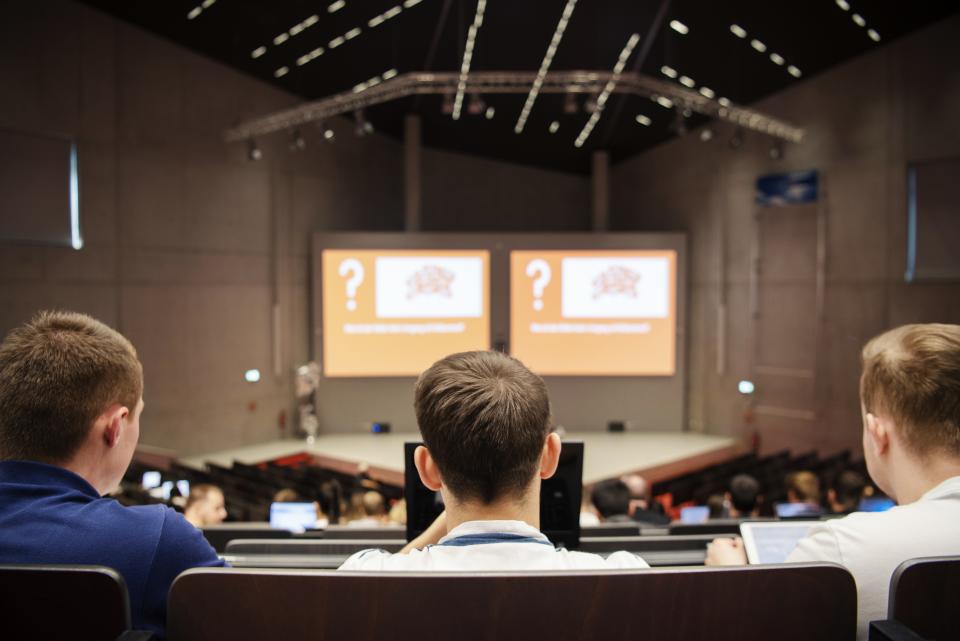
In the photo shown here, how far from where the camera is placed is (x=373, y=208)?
12.3 metres

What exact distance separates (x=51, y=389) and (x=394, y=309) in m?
9.86

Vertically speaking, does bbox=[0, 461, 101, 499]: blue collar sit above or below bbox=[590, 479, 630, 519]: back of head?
above

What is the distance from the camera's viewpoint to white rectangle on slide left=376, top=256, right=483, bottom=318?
11.1 metres

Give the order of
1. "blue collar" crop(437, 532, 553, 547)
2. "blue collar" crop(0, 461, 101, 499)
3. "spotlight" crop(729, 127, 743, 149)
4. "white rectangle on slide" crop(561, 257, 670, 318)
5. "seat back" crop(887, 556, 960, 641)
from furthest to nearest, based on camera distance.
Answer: "white rectangle on slide" crop(561, 257, 670, 318), "spotlight" crop(729, 127, 743, 149), "blue collar" crop(0, 461, 101, 499), "blue collar" crop(437, 532, 553, 547), "seat back" crop(887, 556, 960, 641)

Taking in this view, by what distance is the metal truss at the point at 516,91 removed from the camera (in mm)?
8664

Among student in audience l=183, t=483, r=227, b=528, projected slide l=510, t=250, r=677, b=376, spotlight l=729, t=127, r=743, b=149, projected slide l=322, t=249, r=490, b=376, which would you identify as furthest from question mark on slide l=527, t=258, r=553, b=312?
student in audience l=183, t=483, r=227, b=528

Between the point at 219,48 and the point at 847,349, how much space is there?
33.0ft

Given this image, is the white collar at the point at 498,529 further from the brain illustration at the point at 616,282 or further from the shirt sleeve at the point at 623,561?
the brain illustration at the point at 616,282

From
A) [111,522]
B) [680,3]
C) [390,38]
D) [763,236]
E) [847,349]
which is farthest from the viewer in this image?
[763,236]

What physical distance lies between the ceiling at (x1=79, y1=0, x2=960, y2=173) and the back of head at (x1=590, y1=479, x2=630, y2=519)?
5667mm

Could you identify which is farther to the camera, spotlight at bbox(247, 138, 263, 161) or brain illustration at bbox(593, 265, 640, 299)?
brain illustration at bbox(593, 265, 640, 299)

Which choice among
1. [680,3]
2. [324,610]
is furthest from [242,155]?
[324,610]

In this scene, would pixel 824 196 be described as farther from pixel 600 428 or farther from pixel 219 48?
pixel 219 48

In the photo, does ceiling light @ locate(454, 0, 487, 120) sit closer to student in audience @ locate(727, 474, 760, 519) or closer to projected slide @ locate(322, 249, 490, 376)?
projected slide @ locate(322, 249, 490, 376)
